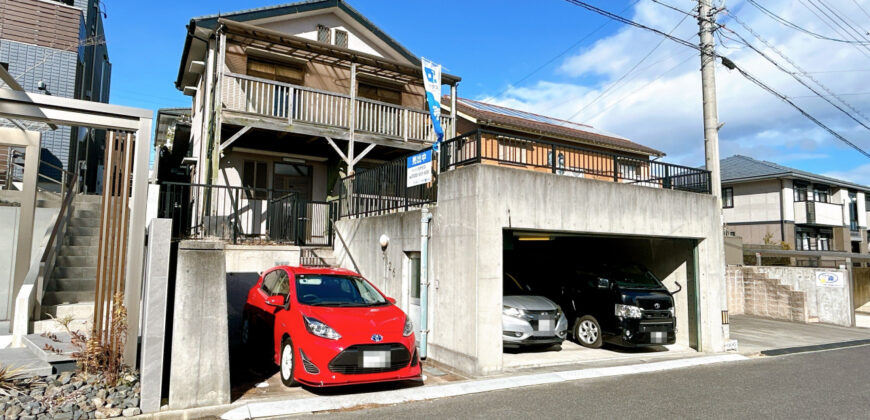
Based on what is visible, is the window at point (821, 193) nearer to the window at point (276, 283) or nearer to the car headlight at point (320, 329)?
the window at point (276, 283)

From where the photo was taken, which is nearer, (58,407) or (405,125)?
(58,407)

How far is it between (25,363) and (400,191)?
21.0ft

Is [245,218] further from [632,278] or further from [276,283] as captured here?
[632,278]

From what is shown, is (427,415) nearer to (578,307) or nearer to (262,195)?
(578,307)

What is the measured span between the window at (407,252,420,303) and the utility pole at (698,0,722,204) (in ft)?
22.9

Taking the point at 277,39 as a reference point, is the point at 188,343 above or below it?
below

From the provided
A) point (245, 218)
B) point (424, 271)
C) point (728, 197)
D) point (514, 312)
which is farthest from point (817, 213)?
point (245, 218)

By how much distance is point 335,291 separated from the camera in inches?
287

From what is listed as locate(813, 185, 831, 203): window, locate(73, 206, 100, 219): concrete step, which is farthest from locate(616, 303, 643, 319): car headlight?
locate(813, 185, 831, 203): window

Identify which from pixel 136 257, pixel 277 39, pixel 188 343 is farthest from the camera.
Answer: pixel 277 39

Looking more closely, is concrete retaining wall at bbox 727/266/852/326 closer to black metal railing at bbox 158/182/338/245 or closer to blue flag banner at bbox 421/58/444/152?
blue flag banner at bbox 421/58/444/152

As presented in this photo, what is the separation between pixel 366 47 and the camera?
1695 centimetres

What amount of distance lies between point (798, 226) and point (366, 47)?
27723 mm

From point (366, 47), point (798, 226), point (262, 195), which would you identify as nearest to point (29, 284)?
point (262, 195)
